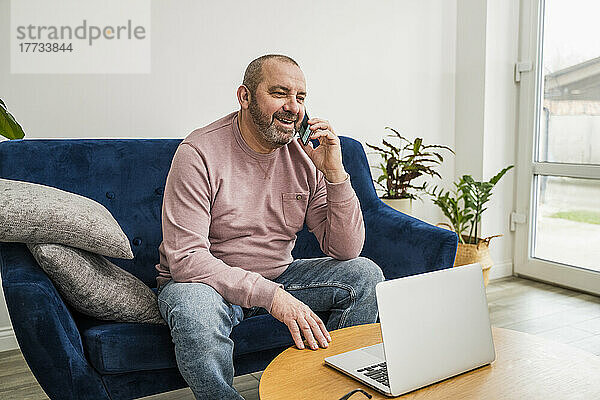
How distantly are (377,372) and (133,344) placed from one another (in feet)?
2.43

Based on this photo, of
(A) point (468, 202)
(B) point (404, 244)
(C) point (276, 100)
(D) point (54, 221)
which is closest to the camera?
(D) point (54, 221)

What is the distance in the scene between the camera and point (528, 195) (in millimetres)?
3885

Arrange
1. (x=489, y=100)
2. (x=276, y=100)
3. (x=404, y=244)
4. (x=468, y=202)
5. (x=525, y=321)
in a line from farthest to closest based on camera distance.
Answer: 1. (x=489, y=100)
2. (x=468, y=202)
3. (x=525, y=321)
4. (x=404, y=244)
5. (x=276, y=100)

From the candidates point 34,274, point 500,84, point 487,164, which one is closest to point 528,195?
point 487,164

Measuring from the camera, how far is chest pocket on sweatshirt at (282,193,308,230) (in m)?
2.06

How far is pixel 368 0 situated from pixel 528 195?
1549 mm

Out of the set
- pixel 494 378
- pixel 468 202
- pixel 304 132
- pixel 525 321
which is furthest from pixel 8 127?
pixel 525 321

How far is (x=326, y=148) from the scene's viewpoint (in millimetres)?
1986

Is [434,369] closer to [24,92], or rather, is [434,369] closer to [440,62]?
[24,92]

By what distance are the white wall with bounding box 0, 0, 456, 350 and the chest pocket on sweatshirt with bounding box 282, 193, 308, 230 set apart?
107 centimetres

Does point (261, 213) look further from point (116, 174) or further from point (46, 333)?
point (46, 333)

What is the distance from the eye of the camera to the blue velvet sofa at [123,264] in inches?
63.4

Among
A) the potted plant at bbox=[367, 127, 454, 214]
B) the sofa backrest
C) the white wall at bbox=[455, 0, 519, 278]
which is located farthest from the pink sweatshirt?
the white wall at bbox=[455, 0, 519, 278]

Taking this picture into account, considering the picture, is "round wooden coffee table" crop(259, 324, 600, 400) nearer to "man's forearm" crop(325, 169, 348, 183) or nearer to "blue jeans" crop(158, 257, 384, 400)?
"blue jeans" crop(158, 257, 384, 400)
